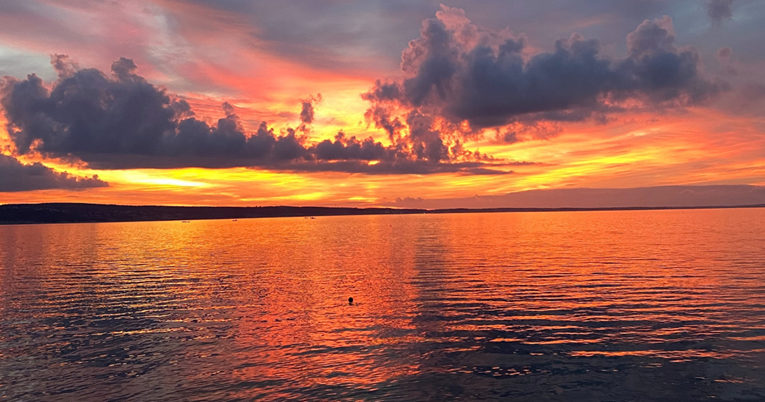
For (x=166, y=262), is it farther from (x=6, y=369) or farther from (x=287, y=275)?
(x=6, y=369)

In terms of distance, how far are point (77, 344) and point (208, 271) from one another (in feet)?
136

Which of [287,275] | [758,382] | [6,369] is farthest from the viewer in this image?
[287,275]

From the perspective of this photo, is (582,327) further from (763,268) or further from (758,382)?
(763,268)

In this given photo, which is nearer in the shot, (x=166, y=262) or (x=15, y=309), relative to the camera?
(x=15, y=309)

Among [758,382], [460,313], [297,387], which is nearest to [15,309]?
[297,387]

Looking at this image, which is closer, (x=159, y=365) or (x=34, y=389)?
(x=34, y=389)

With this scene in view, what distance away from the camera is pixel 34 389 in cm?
2709

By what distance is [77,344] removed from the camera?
35.7 metres

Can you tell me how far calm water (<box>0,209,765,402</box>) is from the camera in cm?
2672

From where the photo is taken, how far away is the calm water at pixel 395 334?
26.7 metres

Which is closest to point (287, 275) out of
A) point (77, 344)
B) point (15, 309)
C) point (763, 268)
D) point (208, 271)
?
point (208, 271)

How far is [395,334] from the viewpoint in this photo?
37.1 metres

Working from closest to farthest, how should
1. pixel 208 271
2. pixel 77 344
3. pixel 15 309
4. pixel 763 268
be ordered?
1. pixel 77 344
2. pixel 15 309
3. pixel 763 268
4. pixel 208 271

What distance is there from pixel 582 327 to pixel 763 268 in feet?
144
